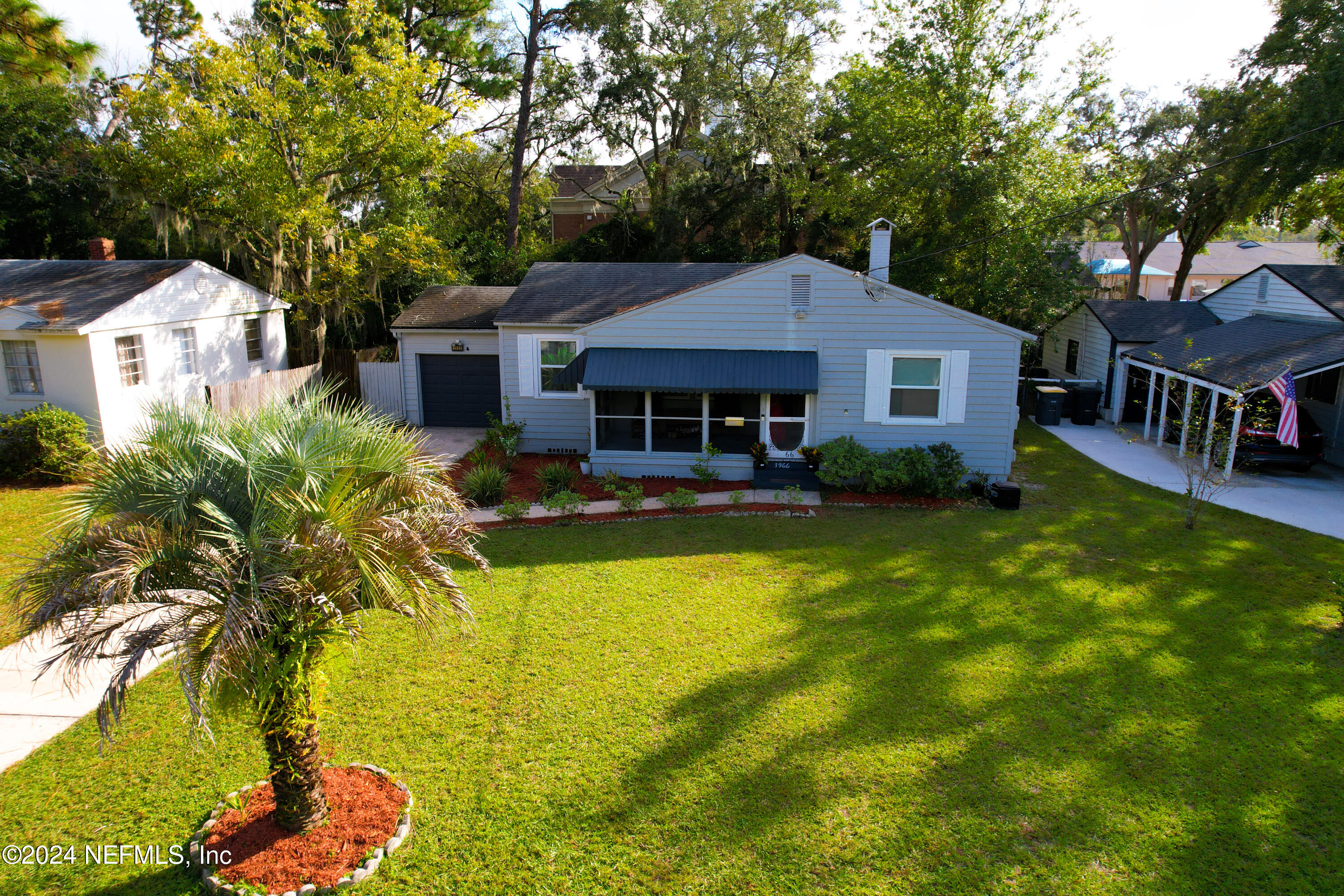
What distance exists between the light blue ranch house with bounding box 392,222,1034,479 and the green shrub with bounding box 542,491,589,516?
2.14m

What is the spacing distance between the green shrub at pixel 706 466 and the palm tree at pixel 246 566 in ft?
30.8

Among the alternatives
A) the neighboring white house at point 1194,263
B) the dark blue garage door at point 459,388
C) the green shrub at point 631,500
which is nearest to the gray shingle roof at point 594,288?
the dark blue garage door at point 459,388

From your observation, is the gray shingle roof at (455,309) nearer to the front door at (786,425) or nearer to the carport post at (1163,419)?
the front door at (786,425)

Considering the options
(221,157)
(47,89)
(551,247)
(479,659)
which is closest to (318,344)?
(221,157)

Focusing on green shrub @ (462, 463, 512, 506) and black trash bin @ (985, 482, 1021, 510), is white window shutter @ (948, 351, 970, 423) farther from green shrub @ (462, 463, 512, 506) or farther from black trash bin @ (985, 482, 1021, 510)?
green shrub @ (462, 463, 512, 506)

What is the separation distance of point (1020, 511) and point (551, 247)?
2035 cm

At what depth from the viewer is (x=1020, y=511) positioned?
13.2 metres

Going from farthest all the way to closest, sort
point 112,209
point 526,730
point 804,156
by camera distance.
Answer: point 804,156 → point 112,209 → point 526,730

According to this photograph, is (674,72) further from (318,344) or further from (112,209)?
(112,209)

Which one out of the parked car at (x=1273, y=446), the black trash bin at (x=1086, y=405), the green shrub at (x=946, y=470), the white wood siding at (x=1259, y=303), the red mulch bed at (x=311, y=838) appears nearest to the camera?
the red mulch bed at (x=311, y=838)

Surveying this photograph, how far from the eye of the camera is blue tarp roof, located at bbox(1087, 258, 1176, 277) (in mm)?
38562

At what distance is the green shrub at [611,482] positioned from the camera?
13.8 meters

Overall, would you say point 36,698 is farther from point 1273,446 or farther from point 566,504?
point 1273,446

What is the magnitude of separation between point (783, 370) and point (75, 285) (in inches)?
575
